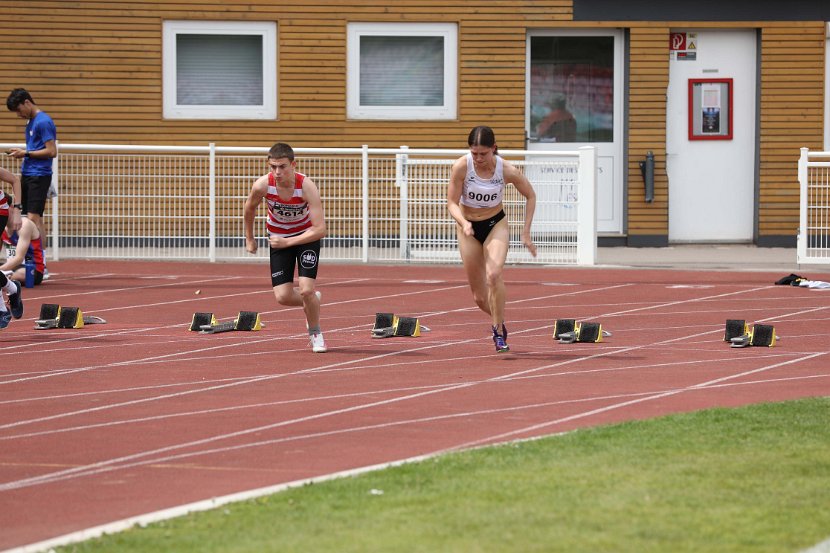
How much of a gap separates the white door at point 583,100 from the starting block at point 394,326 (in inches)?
393

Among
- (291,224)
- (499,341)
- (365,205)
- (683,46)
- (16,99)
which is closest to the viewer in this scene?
(499,341)

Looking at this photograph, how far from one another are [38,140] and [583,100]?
8.88 m

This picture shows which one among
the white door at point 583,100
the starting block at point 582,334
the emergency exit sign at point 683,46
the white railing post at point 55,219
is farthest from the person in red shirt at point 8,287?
the emergency exit sign at point 683,46

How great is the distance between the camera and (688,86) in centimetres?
2394

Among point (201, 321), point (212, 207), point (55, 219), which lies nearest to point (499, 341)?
point (201, 321)

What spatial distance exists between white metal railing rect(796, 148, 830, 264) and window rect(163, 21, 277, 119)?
25.8 ft

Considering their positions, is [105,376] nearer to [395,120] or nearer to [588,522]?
[588,522]

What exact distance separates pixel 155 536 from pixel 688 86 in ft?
60.6

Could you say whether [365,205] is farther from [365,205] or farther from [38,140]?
[38,140]

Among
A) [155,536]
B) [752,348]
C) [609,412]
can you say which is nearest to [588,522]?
[155,536]

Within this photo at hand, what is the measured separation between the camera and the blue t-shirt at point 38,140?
18719mm

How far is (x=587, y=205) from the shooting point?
20.8 meters

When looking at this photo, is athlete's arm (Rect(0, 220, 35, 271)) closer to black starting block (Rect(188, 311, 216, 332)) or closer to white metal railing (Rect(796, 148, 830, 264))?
black starting block (Rect(188, 311, 216, 332))

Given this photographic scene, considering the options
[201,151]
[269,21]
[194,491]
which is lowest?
[194,491]
